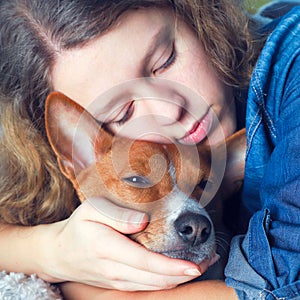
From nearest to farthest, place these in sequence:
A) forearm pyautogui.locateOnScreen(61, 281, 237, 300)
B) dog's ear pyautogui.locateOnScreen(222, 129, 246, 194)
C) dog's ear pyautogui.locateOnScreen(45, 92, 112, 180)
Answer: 1. forearm pyautogui.locateOnScreen(61, 281, 237, 300)
2. dog's ear pyautogui.locateOnScreen(45, 92, 112, 180)
3. dog's ear pyautogui.locateOnScreen(222, 129, 246, 194)

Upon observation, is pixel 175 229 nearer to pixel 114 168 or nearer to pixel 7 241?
pixel 114 168

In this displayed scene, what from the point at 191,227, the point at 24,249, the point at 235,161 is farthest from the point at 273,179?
the point at 24,249

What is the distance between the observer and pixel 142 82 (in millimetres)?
1367

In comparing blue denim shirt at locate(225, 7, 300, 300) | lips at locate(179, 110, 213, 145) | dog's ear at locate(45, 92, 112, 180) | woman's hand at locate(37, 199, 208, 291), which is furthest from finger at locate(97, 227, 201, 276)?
lips at locate(179, 110, 213, 145)

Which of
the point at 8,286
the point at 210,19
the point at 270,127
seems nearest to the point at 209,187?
the point at 270,127

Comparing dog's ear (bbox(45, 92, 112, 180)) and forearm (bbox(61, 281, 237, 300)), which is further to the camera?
dog's ear (bbox(45, 92, 112, 180))

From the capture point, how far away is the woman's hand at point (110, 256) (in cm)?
117

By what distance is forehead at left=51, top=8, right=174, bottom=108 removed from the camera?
1336mm

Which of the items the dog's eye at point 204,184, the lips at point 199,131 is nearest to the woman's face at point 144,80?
the lips at point 199,131

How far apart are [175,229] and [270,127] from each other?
0.44m

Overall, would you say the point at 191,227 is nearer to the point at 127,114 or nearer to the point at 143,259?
the point at 143,259

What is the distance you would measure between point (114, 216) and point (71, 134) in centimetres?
26

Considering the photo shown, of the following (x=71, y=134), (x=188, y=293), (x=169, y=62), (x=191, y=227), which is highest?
(x=169, y=62)

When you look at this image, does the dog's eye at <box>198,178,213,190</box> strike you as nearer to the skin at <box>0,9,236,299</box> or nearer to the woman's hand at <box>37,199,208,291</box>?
the skin at <box>0,9,236,299</box>
